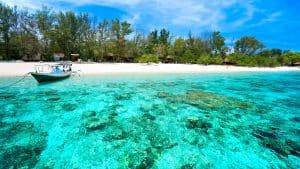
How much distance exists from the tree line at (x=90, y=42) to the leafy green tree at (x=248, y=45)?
34.0 feet

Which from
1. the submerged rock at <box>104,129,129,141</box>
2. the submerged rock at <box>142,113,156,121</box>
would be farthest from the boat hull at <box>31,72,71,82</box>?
the submerged rock at <box>104,129,129,141</box>

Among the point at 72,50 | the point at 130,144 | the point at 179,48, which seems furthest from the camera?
the point at 179,48

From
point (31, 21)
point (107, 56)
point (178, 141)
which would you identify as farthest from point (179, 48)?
point (178, 141)

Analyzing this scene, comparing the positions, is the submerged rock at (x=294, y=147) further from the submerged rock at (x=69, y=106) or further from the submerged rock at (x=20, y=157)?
the submerged rock at (x=69, y=106)

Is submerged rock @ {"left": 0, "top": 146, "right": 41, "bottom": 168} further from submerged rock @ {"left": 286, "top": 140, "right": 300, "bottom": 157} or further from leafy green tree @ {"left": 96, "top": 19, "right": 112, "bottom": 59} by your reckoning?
leafy green tree @ {"left": 96, "top": 19, "right": 112, "bottom": 59}

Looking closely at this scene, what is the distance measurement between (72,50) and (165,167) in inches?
1603

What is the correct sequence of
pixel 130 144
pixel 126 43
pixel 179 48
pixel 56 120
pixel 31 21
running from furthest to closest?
pixel 179 48 → pixel 126 43 → pixel 31 21 → pixel 56 120 → pixel 130 144

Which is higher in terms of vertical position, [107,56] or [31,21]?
[31,21]

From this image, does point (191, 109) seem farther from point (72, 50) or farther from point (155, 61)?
point (72, 50)

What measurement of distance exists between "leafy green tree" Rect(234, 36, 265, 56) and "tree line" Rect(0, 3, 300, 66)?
10.4 m

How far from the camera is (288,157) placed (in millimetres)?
4945

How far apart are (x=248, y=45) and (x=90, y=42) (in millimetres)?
51789

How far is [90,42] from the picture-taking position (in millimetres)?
40656

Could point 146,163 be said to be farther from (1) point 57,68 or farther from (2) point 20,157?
(1) point 57,68
